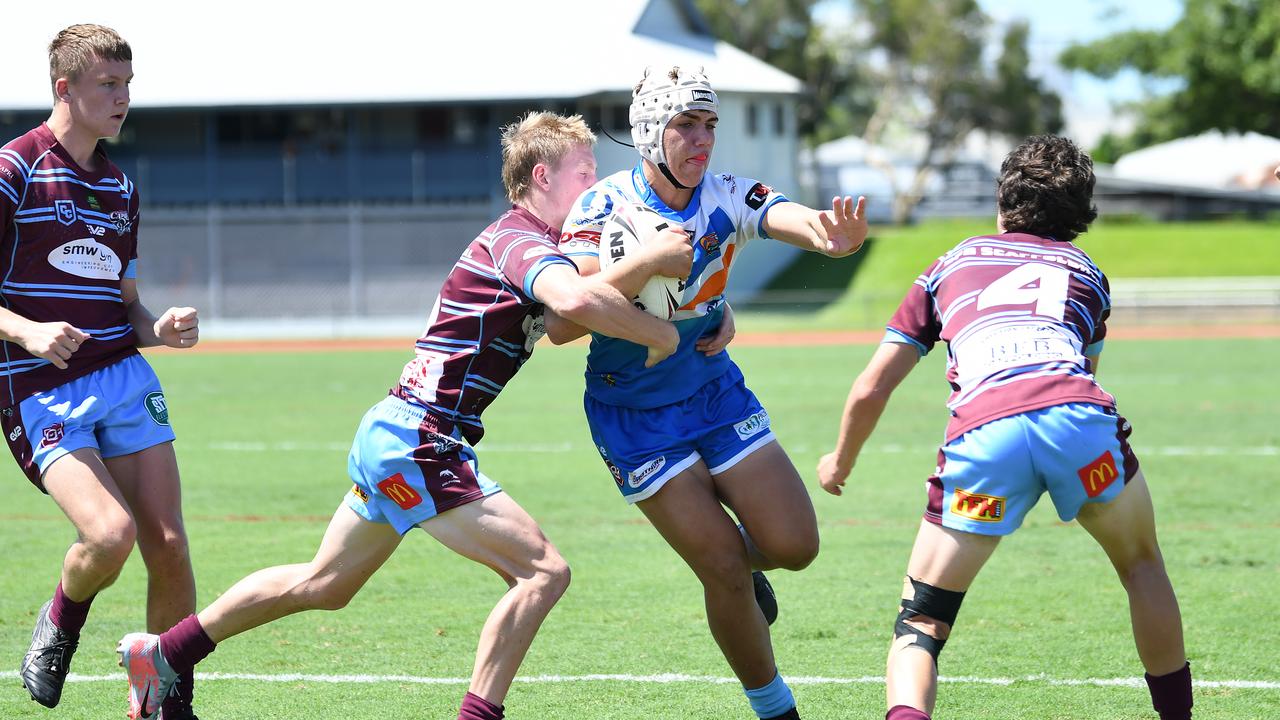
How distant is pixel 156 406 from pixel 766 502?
2.33 m

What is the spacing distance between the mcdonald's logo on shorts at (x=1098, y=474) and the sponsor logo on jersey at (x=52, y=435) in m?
3.50

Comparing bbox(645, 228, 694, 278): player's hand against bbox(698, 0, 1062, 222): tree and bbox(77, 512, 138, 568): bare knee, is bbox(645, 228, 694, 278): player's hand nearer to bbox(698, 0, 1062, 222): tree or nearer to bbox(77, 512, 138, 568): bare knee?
bbox(77, 512, 138, 568): bare knee

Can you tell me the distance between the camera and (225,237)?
118ft

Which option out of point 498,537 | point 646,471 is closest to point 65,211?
point 498,537

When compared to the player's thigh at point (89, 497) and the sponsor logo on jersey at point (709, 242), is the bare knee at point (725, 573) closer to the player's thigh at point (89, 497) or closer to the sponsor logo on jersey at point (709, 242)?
the sponsor logo on jersey at point (709, 242)

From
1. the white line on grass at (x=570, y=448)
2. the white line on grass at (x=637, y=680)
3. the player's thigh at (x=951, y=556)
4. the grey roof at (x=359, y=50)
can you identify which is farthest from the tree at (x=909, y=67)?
the player's thigh at (x=951, y=556)

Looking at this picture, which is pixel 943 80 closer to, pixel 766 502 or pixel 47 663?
pixel 766 502

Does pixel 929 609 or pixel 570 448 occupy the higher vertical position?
pixel 929 609

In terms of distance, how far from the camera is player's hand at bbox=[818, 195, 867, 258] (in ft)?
15.6

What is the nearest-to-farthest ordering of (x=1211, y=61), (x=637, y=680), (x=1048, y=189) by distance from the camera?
(x=1048, y=189)
(x=637, y=680)
(x=1211, y=61)

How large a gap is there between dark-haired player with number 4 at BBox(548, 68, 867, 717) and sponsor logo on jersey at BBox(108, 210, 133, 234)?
1.77 m

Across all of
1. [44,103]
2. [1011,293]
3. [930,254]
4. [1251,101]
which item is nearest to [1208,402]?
[1011,293]

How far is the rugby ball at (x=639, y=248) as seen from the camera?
4.66m

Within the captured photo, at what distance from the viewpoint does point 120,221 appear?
5.29 meters
